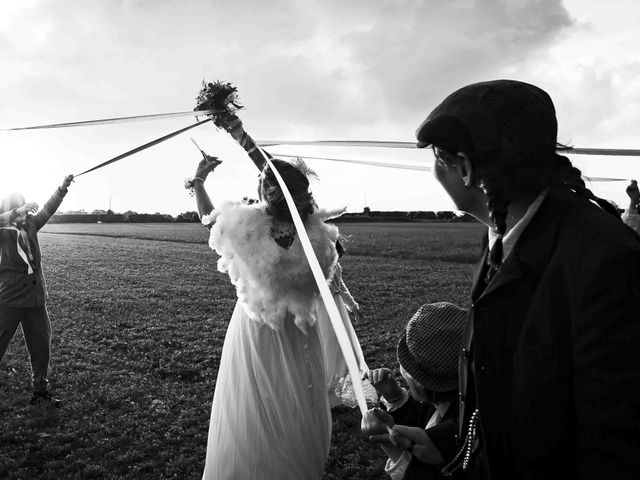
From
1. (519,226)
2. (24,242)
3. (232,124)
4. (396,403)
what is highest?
(232,124)

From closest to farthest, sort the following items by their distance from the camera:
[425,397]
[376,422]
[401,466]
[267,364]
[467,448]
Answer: [467,448], [376,422], [401,466], [425,397], [267,364]

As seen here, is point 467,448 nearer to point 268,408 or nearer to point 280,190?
point 268,408

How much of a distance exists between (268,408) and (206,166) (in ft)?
6.54

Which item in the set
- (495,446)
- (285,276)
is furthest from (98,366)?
(495,446)

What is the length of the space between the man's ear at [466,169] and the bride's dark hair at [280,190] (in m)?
2.38

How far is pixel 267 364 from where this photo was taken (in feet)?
12.5

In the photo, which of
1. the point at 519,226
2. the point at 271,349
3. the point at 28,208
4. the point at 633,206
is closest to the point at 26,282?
the point at 28,208

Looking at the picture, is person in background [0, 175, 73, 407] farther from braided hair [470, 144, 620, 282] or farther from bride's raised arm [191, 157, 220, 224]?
braided hair [470, 144, 620, 282]

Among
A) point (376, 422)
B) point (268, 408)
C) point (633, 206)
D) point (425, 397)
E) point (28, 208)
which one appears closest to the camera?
point (376, 422)

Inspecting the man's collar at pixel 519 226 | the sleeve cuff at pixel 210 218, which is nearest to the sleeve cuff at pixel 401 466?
the man's collar at pixel 519 226

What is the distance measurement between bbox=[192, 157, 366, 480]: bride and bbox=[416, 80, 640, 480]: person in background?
2.30 meters

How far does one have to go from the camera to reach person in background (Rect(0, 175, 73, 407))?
5.88 meters

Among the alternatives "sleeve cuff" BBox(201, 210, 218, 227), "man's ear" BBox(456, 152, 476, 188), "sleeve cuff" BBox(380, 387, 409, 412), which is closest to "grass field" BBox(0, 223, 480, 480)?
"sleeve cuff" BBox(201, 210, 218, 227)

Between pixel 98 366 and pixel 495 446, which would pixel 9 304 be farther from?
pixel 495 446
